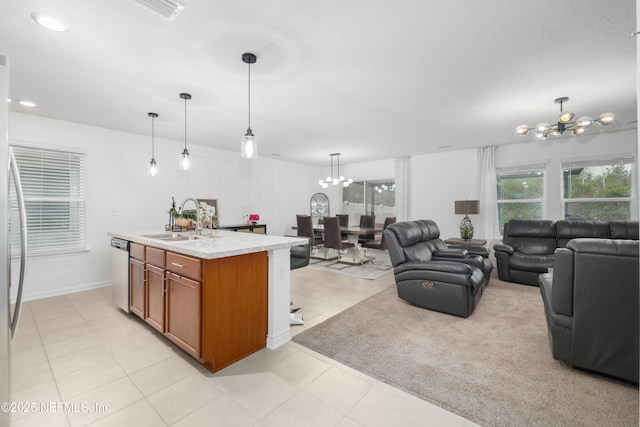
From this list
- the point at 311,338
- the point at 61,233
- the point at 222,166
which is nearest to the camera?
the point at 311,338

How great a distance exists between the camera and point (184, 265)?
7.04ft

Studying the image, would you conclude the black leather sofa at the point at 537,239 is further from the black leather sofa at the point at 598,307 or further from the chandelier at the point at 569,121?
the black leather sofa at the point at 598,307

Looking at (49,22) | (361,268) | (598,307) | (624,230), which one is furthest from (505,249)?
(49,22)

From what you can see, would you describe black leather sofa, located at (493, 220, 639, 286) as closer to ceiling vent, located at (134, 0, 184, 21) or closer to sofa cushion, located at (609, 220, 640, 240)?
sofa cushion, located at (609, 220, 640, 240)

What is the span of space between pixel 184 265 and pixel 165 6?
172cm

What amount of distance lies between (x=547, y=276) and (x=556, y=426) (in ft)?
5.16

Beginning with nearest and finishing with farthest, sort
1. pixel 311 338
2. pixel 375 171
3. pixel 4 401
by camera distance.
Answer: pixel 4 401 → pixel 311 338 → pixel 375 171

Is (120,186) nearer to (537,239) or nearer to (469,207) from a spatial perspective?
(469,207)

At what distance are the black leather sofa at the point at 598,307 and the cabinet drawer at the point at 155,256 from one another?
3130 mm

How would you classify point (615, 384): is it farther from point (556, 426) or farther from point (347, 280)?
point (347, 280)

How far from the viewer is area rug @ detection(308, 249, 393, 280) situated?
5.02 metres

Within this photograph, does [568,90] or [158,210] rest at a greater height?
[568,90]

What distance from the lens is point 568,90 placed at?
118 inches

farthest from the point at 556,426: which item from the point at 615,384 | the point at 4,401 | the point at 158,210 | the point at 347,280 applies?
the point at 158,210
